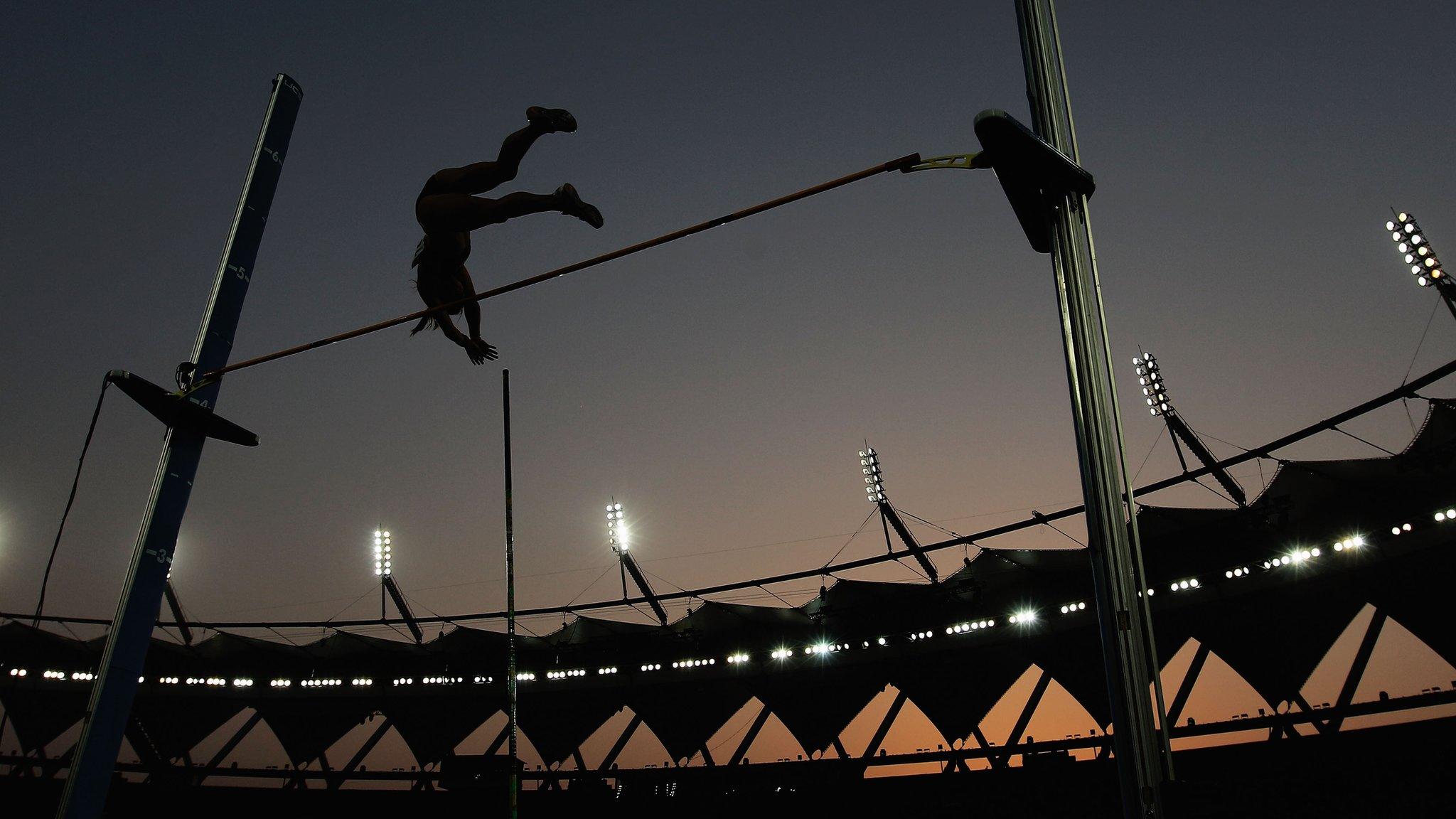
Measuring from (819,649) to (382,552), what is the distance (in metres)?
14.7

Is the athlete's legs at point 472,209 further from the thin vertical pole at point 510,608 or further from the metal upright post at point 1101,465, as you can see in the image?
the metal upright post at point 1101,465

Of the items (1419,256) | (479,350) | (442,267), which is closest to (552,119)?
(442,267)

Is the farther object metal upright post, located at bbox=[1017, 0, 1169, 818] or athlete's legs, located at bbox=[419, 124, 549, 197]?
athlete's legs, located at bbox=[419, 124, 549, 197]

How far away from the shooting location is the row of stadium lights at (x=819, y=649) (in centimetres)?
1338

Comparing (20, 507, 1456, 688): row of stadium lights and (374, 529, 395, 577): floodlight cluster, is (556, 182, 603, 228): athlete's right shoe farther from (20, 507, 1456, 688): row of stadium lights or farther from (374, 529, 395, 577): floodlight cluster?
(374, 529, 395, 577): floodlight cluster

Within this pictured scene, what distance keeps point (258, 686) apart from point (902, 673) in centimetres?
1599

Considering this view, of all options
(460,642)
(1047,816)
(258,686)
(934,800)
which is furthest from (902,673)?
→ (258,686)

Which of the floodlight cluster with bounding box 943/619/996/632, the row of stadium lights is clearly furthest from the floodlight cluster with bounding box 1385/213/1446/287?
the floodlight cluster with bounding box 943/619/996/632

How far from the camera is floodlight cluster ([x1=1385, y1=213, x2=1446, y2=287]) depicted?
18.1 metres

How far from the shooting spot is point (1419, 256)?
18266mm

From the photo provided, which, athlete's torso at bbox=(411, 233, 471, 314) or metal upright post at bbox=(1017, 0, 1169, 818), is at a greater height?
athlete's torso at bbox=(411, 233, 471, 314)

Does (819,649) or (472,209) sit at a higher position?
(472,209)

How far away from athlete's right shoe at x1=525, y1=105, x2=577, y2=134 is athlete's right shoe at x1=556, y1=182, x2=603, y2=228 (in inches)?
12.9

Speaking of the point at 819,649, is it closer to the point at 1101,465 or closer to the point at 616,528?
the point at 616,528
